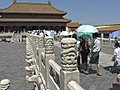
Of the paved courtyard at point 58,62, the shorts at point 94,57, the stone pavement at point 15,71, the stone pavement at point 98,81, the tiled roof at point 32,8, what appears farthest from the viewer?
the tiled roof at point 32,8

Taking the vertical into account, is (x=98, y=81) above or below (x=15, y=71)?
above

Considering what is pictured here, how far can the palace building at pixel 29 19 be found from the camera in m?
46.2

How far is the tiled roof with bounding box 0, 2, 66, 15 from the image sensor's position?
48547 mm

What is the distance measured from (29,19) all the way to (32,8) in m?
4.93

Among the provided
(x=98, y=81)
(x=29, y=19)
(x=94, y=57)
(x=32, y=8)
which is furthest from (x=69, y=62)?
(x=32, y=8)

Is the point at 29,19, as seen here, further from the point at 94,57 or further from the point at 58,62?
the point at 94,57

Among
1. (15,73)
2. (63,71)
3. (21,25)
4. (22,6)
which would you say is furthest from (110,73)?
(22,6)

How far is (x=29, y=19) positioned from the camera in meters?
47.2

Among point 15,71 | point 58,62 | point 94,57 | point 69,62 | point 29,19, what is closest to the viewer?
point 69,62

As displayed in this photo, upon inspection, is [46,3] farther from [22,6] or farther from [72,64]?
[72,64]

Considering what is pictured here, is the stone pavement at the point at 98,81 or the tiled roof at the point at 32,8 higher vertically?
the tiled roof at the point at 32,8

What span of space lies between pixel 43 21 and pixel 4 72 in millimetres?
31419

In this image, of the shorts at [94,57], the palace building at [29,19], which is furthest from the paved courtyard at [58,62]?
the palace building at [29,19]

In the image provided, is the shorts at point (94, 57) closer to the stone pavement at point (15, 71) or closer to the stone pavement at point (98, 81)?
the stone pavement at point (98, 81)
